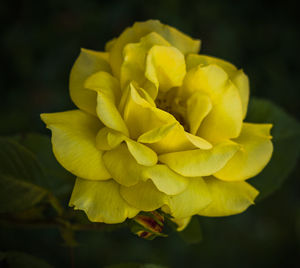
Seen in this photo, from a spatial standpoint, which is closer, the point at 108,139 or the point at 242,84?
the point at 108,139

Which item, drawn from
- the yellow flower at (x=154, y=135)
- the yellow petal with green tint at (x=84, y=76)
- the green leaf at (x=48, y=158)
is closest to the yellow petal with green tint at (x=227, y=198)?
the yellow flower at (x=154, y=135)

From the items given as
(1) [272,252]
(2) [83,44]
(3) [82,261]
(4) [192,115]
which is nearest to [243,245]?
(1) [272,252]

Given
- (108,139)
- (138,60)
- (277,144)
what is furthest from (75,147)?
(277,144)

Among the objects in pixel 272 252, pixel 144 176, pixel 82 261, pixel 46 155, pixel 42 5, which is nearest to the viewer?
pixel 144 176

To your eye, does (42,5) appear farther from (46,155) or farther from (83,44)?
(46,155)

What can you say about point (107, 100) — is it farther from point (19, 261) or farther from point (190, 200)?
point (19, 261)

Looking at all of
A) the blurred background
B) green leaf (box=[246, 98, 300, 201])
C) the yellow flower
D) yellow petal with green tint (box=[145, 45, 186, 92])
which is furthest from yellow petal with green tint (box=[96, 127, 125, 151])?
the blurred background

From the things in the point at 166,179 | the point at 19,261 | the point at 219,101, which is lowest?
the point at 19,261
